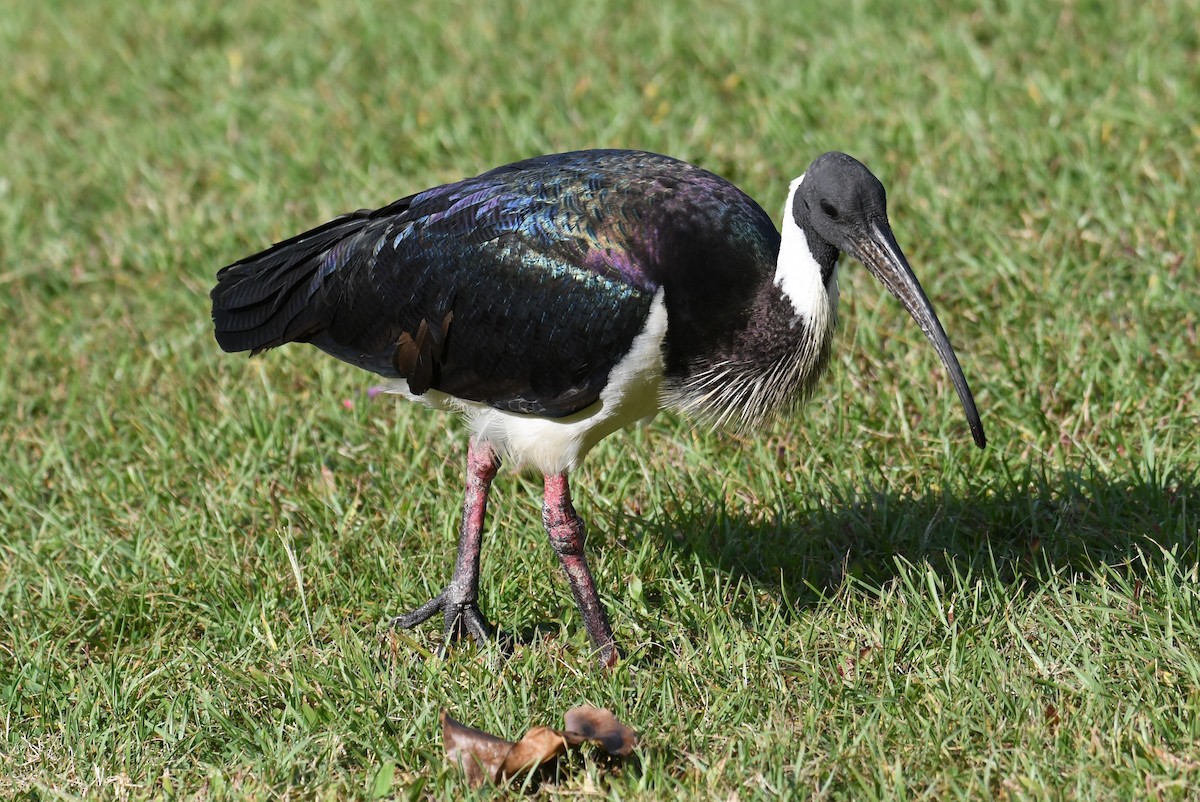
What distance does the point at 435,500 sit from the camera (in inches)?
194

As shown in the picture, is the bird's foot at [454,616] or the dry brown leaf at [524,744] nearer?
the dry brown leaf at [524,744]

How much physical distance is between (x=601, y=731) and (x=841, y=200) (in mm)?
1528

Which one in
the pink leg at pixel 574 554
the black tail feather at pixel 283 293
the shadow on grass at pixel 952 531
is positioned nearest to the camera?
the pink leg at pixel 574 554

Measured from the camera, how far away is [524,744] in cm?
359

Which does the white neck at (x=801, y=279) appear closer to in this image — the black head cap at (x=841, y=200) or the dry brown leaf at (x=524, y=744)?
the black head cap at (x=841, y=200)

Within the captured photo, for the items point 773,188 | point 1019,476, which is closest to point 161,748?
point 1019,476

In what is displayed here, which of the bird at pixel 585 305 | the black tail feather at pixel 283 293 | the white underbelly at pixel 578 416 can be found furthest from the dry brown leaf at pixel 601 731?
the black tail feather at pixel 283 293

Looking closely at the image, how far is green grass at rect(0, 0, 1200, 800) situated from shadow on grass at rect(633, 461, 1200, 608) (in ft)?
0.05

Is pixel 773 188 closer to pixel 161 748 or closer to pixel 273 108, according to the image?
pixel 273 108

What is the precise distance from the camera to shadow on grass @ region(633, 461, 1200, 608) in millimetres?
4328

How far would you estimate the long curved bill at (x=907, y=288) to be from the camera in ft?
12.5

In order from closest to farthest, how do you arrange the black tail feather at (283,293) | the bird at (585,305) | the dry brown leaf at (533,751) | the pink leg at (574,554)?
the dry brown leaf at (533,751), the bird at (585,305), the pink leg at (574,554), the black tail feather at (283,293)

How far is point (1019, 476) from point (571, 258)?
1802mm

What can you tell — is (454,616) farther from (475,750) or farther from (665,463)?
(665,463)
